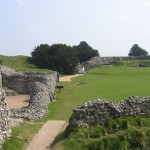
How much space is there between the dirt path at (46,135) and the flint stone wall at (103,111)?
1.54 metres

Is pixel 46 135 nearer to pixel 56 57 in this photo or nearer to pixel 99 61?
pixel 56 57

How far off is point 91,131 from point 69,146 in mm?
1872

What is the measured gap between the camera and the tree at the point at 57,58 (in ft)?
253

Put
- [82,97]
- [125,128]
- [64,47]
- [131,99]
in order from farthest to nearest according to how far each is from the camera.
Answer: [64,47]
[82,97]
[131,99]
[125,128]

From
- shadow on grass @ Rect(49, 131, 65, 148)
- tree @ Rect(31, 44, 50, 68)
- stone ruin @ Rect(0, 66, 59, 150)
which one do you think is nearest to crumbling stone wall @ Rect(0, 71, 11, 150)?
stone ruin @ Rect(0, 66, 59, 150)

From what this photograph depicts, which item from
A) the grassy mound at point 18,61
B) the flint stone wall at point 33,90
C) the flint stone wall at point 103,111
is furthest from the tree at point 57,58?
the flint stone wall at point 103,111

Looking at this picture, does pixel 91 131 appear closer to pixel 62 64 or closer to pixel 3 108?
pixel 3 108

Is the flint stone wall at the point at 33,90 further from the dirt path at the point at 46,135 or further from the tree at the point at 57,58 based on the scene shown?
the tree at the point at 57,58

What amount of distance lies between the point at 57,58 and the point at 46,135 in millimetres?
55504

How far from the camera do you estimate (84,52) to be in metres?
117

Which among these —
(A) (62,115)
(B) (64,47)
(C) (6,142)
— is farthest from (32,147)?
(B) (64,47)

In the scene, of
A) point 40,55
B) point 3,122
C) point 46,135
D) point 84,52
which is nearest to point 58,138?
point 46,135

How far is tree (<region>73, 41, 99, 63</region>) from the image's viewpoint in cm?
11599

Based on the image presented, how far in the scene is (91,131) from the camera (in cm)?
2139
